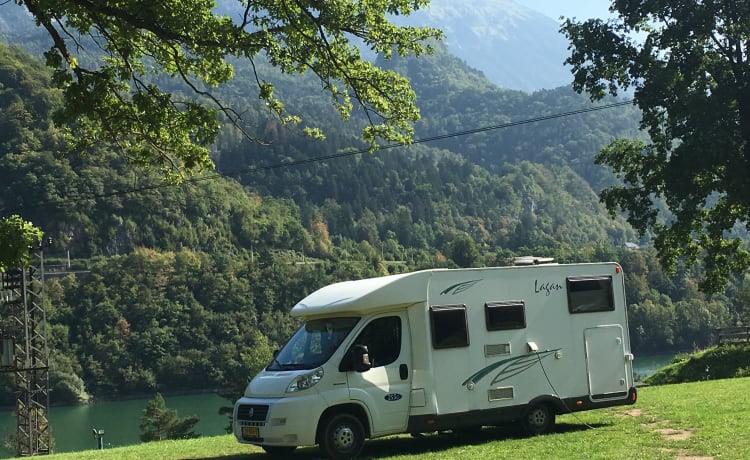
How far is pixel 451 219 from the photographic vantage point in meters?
187

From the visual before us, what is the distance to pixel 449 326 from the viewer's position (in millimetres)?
12250

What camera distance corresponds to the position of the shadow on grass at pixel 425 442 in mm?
11883

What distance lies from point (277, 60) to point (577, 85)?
→ 1848 cm

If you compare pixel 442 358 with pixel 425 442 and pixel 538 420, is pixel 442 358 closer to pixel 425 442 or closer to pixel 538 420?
pixel 425 442

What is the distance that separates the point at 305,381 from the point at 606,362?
4.97 metres

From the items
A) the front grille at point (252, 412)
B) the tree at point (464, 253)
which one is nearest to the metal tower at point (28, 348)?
the front grille at point (252, 412)

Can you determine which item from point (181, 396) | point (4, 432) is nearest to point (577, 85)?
point (4, 432)

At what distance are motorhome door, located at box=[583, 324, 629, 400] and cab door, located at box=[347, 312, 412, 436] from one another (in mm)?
3091

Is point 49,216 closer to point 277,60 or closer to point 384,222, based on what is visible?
point 384,222

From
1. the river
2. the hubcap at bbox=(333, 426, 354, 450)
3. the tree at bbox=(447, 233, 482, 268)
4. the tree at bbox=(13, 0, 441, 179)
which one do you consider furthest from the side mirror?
the tree at bbox=(447, 233, 482, 268)

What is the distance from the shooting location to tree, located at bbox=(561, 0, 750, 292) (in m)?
25.8

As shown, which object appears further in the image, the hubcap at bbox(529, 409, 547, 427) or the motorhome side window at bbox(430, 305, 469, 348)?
the hubcap at bbox(529, 409, 547, 427)

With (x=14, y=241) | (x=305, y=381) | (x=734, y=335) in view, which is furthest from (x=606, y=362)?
(x=734, y=335)

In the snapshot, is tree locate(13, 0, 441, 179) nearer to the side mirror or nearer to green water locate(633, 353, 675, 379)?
the side mirror
